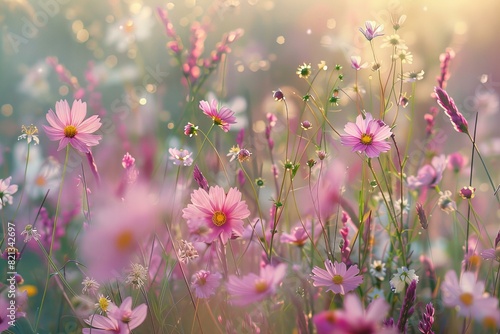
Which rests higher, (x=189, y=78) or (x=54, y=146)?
(x=189, y=78)

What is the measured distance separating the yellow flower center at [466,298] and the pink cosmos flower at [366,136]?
13 centimetres

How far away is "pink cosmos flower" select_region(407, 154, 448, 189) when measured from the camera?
649 millimetres

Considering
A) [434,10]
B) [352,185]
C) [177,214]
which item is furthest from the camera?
[434,10]

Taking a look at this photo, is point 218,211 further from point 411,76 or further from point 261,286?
point 411,76

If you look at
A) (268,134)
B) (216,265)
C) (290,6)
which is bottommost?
(216,265)

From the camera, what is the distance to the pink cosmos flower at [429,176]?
649mm

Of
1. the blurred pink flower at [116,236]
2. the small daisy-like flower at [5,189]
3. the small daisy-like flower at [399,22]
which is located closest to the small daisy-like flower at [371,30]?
the small daisy-like flower at [399,22]

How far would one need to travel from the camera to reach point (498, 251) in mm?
523

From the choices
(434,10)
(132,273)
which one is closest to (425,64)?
(434,10)

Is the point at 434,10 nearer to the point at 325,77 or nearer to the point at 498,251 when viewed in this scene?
the point at 325,77

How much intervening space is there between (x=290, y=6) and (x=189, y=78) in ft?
1.63

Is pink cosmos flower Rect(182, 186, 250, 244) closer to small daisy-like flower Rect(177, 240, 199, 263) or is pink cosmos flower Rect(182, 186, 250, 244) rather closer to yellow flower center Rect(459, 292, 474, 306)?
small daisy-like flower Rect(177, 240, 199, 263)

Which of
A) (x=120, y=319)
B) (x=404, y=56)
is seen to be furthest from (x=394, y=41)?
(x=120, y=319)

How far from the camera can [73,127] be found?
517 mm
